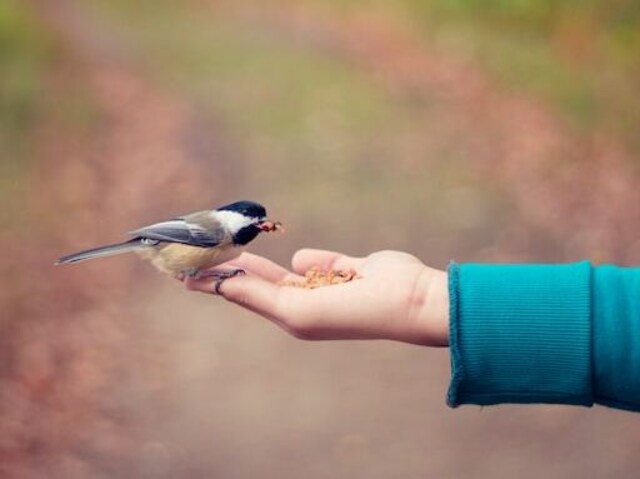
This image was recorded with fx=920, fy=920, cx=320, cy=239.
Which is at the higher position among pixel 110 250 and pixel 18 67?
pixel 18 67

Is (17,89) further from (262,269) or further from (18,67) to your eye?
(262,269)

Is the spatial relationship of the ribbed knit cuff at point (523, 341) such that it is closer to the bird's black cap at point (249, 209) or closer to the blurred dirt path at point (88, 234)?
the bird's black cap at point (249, 209)

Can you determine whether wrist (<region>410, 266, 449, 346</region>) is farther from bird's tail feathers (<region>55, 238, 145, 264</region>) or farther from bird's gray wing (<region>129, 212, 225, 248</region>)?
bird's tail feathers (<region>55, 238, 145, 264</region>)

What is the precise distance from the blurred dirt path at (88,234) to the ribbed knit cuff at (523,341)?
30.3 inches

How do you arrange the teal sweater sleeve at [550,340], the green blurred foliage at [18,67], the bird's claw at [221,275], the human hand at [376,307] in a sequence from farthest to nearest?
the green blurred foliage at [18,67] < the bird's claw at [221,275] < the human hand at [376,307] < the teal sweater sleeve at [550,340]

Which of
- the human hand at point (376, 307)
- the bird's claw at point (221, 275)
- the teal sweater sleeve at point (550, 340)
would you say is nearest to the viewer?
the teal sweater sleeve at point (550, 340)

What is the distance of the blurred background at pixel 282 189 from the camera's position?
1.62 meters

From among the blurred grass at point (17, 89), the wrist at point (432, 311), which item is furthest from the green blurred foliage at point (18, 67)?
the wrist at point (432, 311)

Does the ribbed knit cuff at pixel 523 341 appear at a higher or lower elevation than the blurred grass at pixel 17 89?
lower

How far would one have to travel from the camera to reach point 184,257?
4.31ft

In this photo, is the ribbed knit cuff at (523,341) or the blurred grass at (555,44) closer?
the ribbed knit cuff at (523,341)

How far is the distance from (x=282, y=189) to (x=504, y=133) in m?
0.42

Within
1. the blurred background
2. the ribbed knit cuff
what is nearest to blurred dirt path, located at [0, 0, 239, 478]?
the blurred background

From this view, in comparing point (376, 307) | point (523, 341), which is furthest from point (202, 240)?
point (523, 341)
